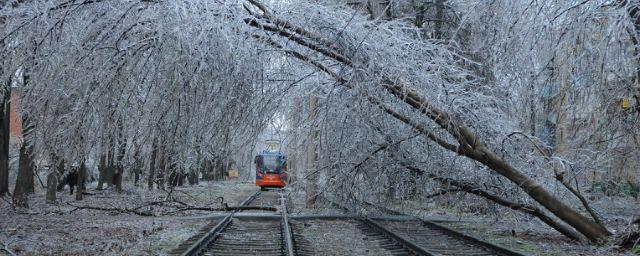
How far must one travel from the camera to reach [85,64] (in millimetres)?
6594

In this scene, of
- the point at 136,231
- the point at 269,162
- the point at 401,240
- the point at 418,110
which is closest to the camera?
the point at 418,110

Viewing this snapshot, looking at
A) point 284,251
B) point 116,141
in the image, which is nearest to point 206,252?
point 284,251

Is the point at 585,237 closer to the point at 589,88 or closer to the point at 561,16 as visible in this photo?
the point at 589,88

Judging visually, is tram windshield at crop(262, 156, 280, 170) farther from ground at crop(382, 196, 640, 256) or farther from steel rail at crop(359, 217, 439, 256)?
steel rail at crop(359, 217, 439, 256)

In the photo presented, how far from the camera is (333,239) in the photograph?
12000 mm

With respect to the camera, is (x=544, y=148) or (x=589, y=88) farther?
(x=544, y=148)

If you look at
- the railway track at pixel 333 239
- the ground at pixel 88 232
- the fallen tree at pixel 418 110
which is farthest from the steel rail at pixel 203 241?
the fallen tree at pixel 418 110

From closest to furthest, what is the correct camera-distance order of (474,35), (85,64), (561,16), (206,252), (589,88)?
(85,64), (561,16), (589,88), (206,252), (474,35)

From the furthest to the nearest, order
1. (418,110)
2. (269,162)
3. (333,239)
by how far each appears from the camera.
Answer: (269,162)
(333,239)
(418,110)

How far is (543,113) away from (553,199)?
6.75 feet

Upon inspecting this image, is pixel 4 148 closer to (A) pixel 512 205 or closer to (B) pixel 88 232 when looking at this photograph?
(B) pixel 88 232

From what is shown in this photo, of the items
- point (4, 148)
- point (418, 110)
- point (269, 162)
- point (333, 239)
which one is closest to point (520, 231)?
point (333, 239)

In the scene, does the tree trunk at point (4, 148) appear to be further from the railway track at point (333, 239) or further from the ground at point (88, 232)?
the railway track at point (333, 239)

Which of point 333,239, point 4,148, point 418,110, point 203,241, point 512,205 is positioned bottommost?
point 333,239
